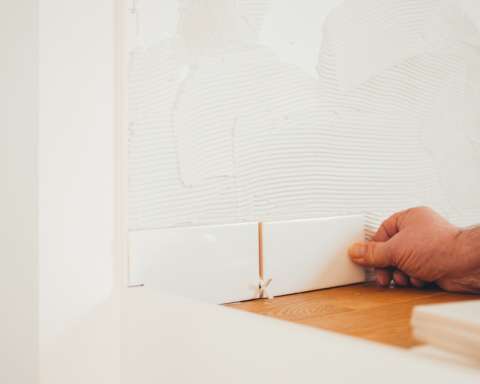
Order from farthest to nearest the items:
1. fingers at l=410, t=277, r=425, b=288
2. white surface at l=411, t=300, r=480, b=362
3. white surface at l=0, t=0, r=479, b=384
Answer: fingers at l=410, t=277, r=425, b=288 → white surface at l=0, t=0, r=479, b=384 → white surface at l=411, t=300, r=480, b=362

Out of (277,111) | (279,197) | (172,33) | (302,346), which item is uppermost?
(172,33)

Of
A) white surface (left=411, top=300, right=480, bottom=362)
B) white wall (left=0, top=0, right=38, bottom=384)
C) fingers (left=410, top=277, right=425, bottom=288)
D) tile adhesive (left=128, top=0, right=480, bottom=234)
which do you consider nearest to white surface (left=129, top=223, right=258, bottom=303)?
tile adhesive (left=128, top=0, right=480, bottom=234)

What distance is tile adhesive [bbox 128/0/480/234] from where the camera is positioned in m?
0.76

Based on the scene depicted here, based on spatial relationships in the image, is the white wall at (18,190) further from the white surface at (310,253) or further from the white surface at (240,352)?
the white surface at (310,253)

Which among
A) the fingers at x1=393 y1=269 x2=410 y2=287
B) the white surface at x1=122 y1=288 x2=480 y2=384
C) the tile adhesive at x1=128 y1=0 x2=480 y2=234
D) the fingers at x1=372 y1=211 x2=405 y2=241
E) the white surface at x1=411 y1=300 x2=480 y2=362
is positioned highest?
the tile adhesive at x1=128 y1=0 x2=480 y2=234

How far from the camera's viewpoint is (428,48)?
1017mm

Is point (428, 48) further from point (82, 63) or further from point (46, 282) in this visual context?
point (46, 282)

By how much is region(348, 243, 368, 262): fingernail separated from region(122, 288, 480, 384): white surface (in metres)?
0.35

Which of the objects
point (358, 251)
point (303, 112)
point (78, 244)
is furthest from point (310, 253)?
point (78, 244)

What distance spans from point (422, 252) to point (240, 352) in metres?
0.38

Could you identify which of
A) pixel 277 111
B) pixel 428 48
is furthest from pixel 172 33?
pixel 428 48

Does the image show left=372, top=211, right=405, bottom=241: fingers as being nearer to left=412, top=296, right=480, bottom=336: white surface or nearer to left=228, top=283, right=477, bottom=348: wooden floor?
left=228, top=283, right=477, bottom=348: wooden floor

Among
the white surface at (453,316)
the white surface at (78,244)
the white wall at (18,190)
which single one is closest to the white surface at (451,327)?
the white surface at (453,316)

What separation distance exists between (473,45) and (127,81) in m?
0.72
